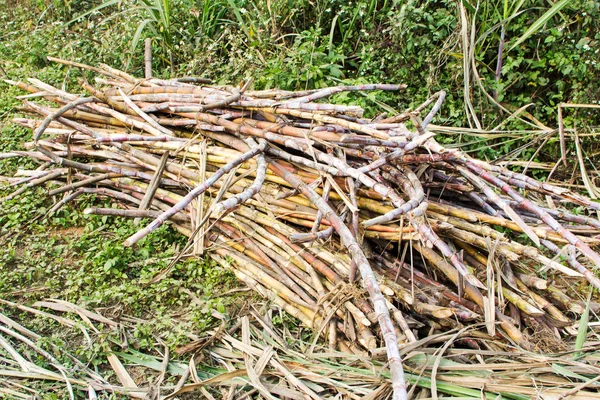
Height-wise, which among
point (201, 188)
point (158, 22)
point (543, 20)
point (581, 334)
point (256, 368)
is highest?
point (543, 20)

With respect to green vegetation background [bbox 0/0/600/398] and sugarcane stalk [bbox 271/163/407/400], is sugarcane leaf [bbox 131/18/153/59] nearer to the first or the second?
green vegetation background [bbox 0/0/600/398]

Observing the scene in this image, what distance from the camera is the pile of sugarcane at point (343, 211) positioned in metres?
2.48

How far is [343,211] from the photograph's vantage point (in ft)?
9.19

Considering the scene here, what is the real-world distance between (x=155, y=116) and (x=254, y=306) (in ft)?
4.82

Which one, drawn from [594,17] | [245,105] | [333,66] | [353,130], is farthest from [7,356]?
[594,17]

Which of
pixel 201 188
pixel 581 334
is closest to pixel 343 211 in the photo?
pixel 201 188

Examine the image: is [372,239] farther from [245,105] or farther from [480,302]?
[245,105]

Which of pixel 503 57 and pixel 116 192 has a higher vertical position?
pixel 503 57

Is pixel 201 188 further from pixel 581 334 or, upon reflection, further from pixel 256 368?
pixel 581 334

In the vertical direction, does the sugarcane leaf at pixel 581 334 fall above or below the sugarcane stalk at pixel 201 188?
below

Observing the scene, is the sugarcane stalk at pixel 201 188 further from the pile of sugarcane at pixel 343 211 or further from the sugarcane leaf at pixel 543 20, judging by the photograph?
the sugarcane leaf at pixel 543 20

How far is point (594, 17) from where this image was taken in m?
3.94

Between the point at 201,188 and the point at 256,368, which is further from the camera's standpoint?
the point at 201,188

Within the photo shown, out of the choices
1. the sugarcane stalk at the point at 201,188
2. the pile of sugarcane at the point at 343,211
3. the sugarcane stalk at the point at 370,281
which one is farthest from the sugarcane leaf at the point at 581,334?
the sugarcane stalk at the point at 201,188
